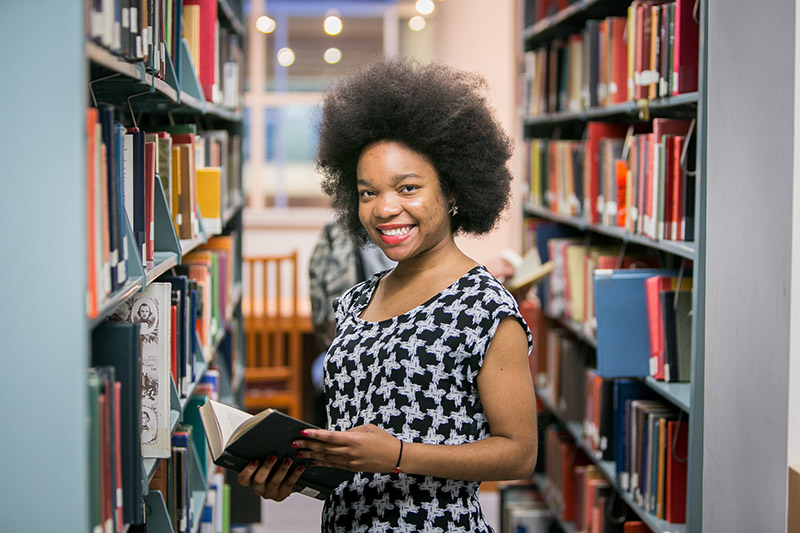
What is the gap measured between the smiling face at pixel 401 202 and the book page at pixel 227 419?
1.38ft

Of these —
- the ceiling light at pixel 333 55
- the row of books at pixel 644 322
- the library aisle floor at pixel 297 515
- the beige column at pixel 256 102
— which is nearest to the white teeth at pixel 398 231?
the row of books at pixel 644 322

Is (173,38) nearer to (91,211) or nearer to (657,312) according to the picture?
(91,211)

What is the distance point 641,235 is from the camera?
8.54 feet

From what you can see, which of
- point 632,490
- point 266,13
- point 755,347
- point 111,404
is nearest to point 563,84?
point 632,490

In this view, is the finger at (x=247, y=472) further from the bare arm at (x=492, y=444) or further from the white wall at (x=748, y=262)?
the white wall at (x=748, y=262)

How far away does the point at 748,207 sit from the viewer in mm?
1932

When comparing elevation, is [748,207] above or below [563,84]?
below

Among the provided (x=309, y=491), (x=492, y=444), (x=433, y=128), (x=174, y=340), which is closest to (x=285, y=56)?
(x=174, y=340)

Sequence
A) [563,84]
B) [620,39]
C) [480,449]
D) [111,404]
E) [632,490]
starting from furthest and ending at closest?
[563,84] → [620,39] → [632,490] → [480,449] → [111,404]

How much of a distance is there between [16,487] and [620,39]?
240cm

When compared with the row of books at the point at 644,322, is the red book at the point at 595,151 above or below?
above

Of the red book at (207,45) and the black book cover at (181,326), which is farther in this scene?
the red book at (207,45)

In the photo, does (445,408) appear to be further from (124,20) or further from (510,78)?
(510,78)

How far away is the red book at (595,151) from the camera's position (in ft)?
10.4
